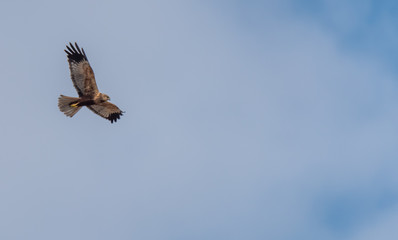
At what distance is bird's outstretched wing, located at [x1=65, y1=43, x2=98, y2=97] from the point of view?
116ft

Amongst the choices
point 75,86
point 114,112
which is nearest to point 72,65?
point 75,86

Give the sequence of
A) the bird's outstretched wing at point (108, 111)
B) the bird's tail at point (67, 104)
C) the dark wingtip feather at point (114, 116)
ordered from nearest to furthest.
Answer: the bird's tail at point (67, 104), the bird's outstretched wing at point (108, 111), the dark wingtip feather at point (114, 116)

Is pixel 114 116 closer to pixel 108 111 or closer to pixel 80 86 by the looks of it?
pixel 108 111

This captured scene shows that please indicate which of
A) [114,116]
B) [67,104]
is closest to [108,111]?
[114,116]

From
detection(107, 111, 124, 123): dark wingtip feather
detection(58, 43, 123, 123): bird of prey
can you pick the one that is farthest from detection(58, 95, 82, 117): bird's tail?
detection(107, 111, 124, 123): dark wingtip feather

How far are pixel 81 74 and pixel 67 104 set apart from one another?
1.71m

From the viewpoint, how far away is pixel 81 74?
35531mm

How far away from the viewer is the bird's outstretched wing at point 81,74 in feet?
116

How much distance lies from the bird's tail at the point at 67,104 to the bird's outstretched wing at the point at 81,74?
70 cm

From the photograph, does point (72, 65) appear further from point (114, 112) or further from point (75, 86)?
point (114, 112)

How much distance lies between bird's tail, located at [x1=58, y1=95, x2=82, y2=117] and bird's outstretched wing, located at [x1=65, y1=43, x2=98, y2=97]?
70 cm

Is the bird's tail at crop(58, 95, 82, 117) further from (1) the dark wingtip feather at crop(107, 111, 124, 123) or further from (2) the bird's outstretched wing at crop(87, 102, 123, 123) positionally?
(1) the dark wingtip feather at crop(107, 111, 124, 123)

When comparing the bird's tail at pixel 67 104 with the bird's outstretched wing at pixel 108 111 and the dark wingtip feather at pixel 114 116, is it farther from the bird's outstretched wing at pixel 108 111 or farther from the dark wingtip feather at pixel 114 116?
the dark wingtip feather at pixel 114 116

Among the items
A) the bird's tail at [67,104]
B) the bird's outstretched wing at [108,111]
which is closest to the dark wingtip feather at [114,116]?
the bird's outstretched wing at [108,111]
